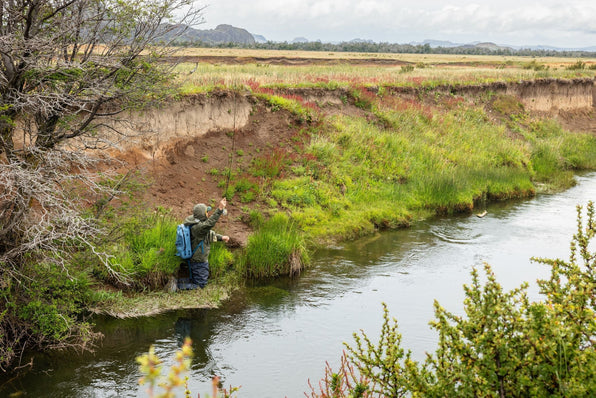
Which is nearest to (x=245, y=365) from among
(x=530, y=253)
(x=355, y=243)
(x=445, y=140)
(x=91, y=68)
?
(x=91, y=68)

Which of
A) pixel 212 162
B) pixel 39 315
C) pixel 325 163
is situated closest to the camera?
pixel 39 315

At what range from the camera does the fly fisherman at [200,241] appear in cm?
1143

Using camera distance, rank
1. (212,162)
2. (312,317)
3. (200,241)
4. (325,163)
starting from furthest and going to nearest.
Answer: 1. (325,163)
2. (212,162)
3. (200,241)
4. (312,317)

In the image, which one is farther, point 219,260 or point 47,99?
point 219,260

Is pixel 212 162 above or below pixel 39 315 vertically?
above

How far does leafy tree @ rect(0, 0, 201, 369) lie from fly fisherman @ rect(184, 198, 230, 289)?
2.25 metres

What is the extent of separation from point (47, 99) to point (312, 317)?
19.7 ft

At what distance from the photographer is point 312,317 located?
35.4ft

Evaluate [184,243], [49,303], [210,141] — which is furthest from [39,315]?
[210,141]

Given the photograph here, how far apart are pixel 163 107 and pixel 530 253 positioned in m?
10.8

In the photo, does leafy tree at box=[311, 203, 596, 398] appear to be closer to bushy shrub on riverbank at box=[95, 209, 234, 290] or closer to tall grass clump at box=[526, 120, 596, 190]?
bushy shrub on riverbank at box=[95, 209, 234, 290]

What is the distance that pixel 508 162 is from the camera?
24.6 metres

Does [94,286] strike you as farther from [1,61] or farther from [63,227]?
[1,61]

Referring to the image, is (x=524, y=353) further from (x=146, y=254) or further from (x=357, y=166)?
(x=357, y=166)
